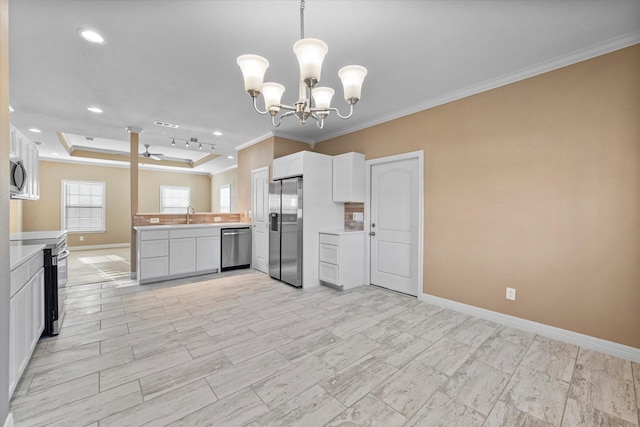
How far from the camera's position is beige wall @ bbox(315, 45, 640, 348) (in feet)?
7.54

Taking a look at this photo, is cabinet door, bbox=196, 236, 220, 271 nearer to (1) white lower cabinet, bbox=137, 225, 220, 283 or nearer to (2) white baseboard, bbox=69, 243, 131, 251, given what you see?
(1) white lower cabinet, bbox=137, 225, 220, 283

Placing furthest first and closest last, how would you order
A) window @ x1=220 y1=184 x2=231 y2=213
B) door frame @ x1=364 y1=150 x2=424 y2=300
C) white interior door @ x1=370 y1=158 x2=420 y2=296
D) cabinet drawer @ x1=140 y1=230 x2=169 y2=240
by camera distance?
window @ x1=220 y1=184 x2=231 y2=213, cabinet drawer @ x1=140 y1=230 x2=169 y2=240, white interior door @ x1=370 y1=158 x2=420 y2=296, door frame @ x1=364 y1=150 x2=424 y2=300

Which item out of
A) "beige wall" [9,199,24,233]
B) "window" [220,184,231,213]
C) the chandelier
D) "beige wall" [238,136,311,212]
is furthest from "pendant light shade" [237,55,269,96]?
"window" [220,184,231,213]

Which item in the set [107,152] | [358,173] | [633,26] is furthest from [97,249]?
[633,26]

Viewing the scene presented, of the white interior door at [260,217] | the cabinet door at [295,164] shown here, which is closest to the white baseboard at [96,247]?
the white interior door at [260,217]

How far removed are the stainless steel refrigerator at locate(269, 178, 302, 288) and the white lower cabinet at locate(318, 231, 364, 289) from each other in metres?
0.39

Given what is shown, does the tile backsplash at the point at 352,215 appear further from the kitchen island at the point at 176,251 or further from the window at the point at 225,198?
the window at the point at 225,198

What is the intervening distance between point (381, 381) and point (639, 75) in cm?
319

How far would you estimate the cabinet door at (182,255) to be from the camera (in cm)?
463

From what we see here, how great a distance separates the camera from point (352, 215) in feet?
15.3

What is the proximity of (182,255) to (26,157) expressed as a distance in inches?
95.8

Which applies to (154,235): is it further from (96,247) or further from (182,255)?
(96,247)

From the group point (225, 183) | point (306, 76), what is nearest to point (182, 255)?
point (306, 76)

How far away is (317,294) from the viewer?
13.0 feet
